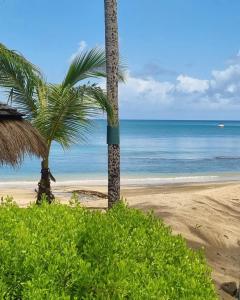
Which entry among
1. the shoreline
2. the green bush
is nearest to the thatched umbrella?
the green bush

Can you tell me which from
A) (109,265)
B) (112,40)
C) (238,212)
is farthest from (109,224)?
(238,212)

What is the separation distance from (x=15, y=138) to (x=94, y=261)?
7563mm

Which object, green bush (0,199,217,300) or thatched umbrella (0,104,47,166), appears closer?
green bush (0,199,217,300)

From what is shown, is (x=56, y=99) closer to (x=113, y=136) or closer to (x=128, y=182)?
(x=113, y=136)

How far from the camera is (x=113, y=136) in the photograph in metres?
12.2

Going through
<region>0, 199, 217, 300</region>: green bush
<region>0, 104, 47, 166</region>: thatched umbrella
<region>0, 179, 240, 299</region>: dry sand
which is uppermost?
<region>0, 104, 47, 166</region>: thatched umbrella

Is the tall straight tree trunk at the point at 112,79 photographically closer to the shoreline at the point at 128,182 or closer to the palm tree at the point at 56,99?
the palm tree at the point at 56,99

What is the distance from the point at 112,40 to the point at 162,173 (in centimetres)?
3128

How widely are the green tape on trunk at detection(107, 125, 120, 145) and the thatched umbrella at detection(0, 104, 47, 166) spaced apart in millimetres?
1456

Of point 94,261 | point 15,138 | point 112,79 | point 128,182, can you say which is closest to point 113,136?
point 112,79

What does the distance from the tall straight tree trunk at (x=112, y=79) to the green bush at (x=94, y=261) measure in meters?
5.91

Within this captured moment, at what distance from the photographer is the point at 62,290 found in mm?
4250

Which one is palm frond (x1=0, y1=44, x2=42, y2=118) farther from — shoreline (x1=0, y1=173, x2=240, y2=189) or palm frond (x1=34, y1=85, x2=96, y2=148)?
shoreline (x1=0, y1=173, x2=240, y2=189)

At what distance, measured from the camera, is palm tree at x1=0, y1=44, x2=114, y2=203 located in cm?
1356
